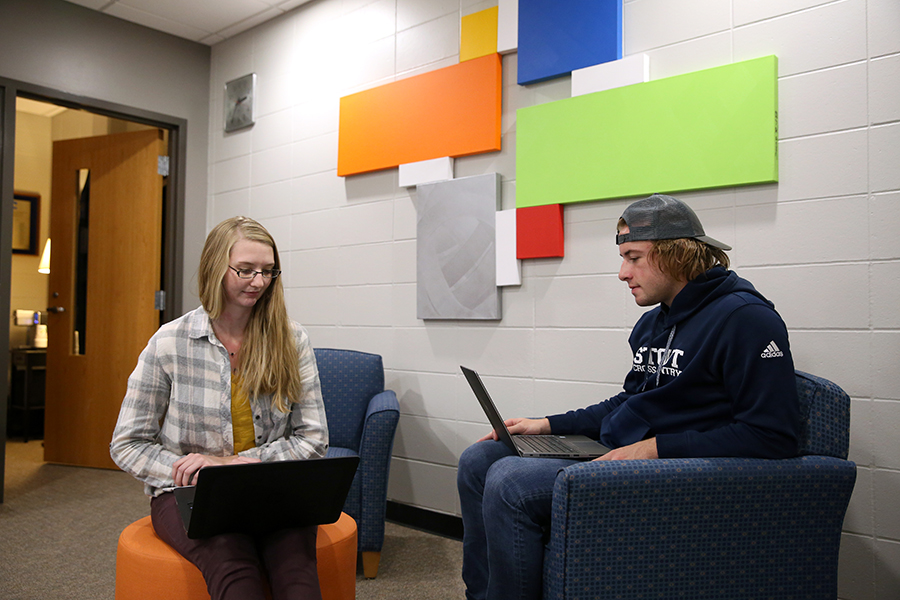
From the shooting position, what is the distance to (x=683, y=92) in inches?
94.7

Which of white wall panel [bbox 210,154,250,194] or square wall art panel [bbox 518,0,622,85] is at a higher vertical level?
square wall art panel [bbox 518,0,622,85]

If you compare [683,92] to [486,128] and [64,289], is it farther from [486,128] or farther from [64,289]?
[64,289]

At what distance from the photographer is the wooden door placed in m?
4.32

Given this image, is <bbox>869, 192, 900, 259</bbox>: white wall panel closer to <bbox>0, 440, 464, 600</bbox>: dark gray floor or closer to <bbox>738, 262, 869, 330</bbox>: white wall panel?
<bbox>738, 262, 869, 330</bbox>: white wall panel

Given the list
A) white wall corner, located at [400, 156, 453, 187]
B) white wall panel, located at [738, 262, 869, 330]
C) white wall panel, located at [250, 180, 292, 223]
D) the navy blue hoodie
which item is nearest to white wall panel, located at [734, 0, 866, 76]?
white wall panel, located at [738, 262, 869, 330]

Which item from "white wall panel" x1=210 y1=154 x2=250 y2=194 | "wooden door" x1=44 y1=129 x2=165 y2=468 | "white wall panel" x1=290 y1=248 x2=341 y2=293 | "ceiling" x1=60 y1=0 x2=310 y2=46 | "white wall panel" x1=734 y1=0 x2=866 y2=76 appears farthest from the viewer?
"wooden door" x1=44 y1=129 x2=165 y2=468

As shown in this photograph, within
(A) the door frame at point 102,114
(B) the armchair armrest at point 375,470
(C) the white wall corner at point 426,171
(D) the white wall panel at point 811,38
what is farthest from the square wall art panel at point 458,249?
(A) the door frame at point 102,114

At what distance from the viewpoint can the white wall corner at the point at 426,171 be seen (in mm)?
3117

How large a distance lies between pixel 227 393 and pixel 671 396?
44.3 inches

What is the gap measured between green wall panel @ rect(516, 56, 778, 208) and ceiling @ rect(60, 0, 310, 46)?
2.01 meters

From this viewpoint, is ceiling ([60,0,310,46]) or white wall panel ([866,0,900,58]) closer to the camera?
white wall panel ([866,0,900,58])

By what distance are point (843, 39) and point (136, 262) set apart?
402 centimetres

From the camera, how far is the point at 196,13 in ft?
13.0

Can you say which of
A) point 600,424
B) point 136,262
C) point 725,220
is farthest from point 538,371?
point 136,262
